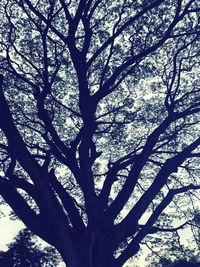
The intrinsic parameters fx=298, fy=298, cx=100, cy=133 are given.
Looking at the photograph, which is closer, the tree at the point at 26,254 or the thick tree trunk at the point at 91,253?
the thick tree trunk at the point at 91,253

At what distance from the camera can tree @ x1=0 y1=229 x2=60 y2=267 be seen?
898 inches

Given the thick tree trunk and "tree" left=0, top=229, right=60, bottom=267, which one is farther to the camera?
"tree" left=0, top=229, right=60, bottom=267

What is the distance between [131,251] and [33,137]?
8.09m

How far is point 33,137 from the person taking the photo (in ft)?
50.5

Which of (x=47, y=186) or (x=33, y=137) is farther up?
(x=33, y=137)

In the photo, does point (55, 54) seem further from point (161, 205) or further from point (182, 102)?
point (161, 205)

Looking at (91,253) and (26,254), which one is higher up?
(26,254)

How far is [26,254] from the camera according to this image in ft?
→ 77.0

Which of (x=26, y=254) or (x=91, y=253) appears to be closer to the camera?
(x=91, y=253)

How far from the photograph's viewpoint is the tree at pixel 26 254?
22.8m

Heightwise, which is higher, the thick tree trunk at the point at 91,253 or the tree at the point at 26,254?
the tree at the point at 26,254

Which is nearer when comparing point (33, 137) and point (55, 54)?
point (55, 54)

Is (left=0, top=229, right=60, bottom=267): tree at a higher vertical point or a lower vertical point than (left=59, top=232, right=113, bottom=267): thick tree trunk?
higher

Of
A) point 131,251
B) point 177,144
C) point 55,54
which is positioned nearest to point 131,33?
point 55,54
